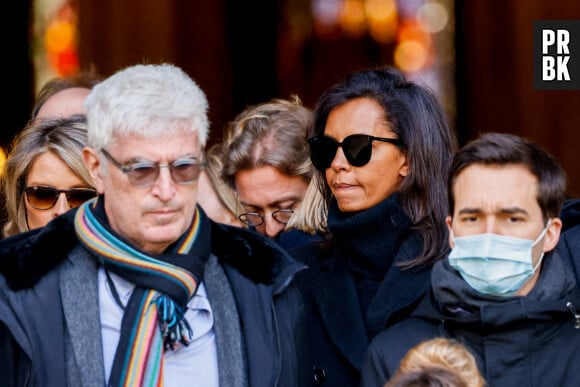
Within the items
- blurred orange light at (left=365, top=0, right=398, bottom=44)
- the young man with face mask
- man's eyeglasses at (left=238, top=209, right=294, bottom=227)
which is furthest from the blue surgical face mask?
blurred orange light at (left=365, top=0, right=398, bottom=44)

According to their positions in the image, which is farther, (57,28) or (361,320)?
(57,28)

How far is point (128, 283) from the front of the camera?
14.3ft

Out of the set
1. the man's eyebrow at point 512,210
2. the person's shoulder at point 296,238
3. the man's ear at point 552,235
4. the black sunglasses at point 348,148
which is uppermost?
the black sunglasses at point 348,148

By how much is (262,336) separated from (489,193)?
88 centimetres

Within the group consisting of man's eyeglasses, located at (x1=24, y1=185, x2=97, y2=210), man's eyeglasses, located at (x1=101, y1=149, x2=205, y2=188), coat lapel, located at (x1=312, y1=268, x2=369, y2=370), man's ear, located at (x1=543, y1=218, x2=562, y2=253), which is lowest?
coat lapel, located at (x1=312, y1=268, x2=369, y2=370)

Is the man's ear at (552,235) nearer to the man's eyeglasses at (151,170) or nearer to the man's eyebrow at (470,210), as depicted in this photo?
the man's eyebrow at (470,210)

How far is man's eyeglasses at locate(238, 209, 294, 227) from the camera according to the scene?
5914 mm

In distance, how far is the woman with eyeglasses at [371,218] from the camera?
4.97 metres

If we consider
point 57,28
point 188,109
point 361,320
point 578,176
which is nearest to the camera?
point 188,109

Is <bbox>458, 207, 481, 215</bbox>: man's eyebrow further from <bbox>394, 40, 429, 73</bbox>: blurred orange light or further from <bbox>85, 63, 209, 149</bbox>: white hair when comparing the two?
<bbox>394, 40, 429, 73</bbox>: blurred orange light

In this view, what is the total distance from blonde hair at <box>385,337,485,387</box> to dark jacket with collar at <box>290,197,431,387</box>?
731 millimetres

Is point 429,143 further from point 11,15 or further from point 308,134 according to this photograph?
point 11,15

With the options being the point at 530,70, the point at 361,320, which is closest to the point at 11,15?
the point at 530,70

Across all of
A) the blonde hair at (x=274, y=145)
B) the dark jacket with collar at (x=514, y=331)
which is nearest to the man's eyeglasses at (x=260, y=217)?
the blonde hair at (x=274, y=145)
